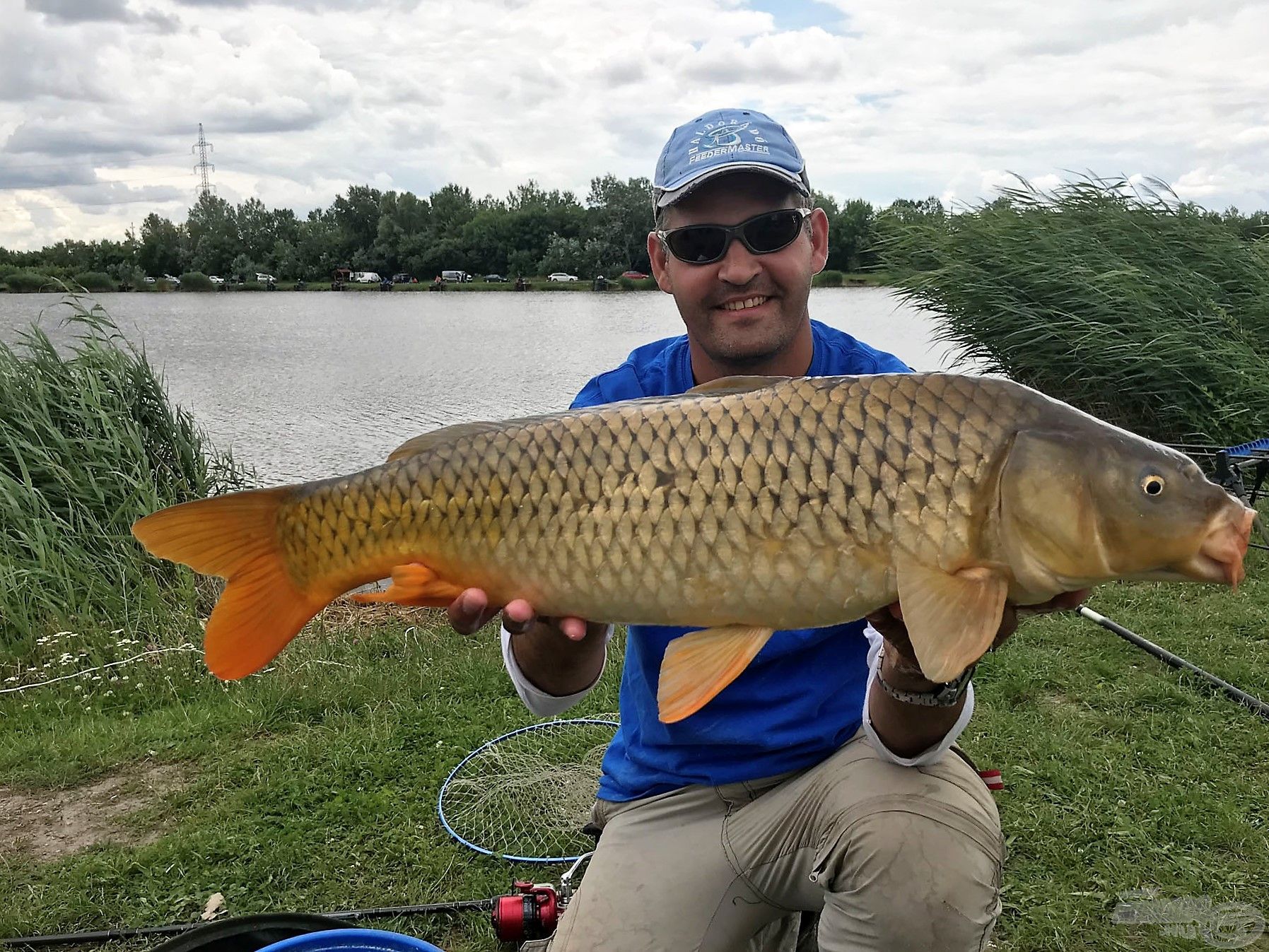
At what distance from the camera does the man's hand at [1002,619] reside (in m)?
1.23

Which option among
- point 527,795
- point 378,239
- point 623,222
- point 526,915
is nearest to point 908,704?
point 526,915

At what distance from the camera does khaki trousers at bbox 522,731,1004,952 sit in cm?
Result: 138

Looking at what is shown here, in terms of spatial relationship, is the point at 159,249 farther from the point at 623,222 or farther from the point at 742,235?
the point at 742,235

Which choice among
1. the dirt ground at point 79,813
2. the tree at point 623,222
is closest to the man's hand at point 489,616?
the dirt ground at point 79,813

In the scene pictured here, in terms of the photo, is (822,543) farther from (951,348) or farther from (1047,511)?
(951,348)

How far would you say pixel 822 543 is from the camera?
1196 millimetres

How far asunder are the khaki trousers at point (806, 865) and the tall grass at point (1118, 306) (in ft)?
14.4

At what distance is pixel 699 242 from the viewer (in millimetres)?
1844

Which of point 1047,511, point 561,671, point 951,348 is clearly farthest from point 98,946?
point 951,348

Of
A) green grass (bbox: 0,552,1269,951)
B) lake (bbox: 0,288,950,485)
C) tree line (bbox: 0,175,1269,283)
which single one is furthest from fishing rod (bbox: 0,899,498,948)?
tree line (bbox: 0,175,1269,283)

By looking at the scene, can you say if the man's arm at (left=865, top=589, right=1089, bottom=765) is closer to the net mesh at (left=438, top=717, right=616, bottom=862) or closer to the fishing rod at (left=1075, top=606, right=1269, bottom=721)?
the net mesh at (left=438, top=717, right=616, bottom=862)

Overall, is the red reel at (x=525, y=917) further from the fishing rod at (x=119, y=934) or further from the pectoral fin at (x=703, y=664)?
the pectoral fin at (x=703, y=664)

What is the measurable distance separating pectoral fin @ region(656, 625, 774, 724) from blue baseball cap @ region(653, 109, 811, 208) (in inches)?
35.7

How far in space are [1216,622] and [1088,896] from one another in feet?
6.15
